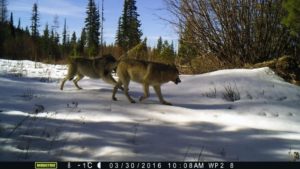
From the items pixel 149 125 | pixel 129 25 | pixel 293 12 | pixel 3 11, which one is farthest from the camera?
pixel 3 11

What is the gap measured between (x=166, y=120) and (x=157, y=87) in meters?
2.02

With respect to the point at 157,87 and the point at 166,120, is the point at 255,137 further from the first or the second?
the point at 157,87

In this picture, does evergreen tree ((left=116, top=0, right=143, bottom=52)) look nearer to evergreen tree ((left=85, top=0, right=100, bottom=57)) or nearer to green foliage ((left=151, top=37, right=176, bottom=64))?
evergreen tree ((left=85, top=0, right=100, bottom=57))

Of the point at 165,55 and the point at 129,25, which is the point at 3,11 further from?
the point at 165,55

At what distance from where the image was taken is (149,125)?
6535 mm

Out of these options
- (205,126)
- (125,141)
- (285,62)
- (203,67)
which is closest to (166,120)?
(205,126)

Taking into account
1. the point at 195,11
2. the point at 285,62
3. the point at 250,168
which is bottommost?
the point at 250,168

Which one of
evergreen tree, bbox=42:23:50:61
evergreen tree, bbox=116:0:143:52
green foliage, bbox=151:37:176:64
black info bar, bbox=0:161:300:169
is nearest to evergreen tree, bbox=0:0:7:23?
evergreen tree, bbox=42:23:50:61

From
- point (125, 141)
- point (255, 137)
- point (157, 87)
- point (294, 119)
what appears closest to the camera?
point (125, 141)

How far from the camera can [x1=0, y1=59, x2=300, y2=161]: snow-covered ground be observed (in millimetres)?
5438

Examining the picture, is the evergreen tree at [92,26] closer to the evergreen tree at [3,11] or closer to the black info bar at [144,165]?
the evergreen tree at [3,11]

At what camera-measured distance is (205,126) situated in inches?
265

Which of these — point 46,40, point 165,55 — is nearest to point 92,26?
point 46,40

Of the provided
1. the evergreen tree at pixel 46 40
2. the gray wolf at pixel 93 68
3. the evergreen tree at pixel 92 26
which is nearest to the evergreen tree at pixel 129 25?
the evergreen tree at pixel 92 26
